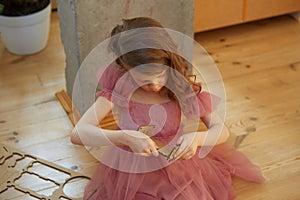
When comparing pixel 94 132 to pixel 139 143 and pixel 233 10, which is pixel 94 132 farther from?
pixel 233 10

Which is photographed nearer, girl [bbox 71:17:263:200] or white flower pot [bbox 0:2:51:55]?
girl [bbox 71:17:263:200]

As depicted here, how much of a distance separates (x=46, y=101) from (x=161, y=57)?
0.80m

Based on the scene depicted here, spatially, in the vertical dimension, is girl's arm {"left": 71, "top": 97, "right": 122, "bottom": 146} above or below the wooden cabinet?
above

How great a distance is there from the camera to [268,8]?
95.7 inches

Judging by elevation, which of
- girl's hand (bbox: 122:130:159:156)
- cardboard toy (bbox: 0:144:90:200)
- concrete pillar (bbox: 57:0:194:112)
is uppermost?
concrete pillar (bbox: 57:0:194:112)

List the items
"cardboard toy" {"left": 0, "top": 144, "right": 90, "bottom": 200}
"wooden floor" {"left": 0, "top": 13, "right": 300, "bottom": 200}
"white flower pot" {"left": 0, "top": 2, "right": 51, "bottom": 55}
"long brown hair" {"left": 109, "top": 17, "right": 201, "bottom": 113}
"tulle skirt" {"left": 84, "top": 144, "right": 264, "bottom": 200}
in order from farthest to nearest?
1. "white flower pot" {"left": 0, "top": 2, "right": 51, "bottom": 55}
2. "wooden floor" {"left": 0, "top": 13, "right": 300, "bottom": 200}
3. "cardboard toy" {"left": 0, "top": 144, "right": 90, "bottom": 200}
4. "tulle skirt" {"left": 84, "top": 144, "right": 264, "bottom": 200}
5. "long brown hair" {"left": 109, "top": 17, "right": 201, "bottom": 113}

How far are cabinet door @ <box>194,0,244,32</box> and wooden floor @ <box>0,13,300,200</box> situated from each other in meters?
0.08

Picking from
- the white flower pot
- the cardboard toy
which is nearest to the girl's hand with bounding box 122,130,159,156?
the cardboard toy

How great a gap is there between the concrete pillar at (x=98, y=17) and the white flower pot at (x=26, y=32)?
42 centimetres

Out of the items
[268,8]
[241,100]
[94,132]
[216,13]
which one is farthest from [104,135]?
[268,8]

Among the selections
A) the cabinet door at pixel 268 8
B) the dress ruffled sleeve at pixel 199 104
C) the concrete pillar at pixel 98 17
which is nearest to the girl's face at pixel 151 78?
the dress ruffled sleeve at pixel 199 104

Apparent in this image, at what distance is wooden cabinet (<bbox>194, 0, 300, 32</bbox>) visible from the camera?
230 centimetres

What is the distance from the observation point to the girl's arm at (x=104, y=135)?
4.59ft

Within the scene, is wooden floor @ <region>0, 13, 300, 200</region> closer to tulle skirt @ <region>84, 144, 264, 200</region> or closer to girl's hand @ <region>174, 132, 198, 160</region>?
tulle skirt @ <region>84, 144, 264, 200</region>
